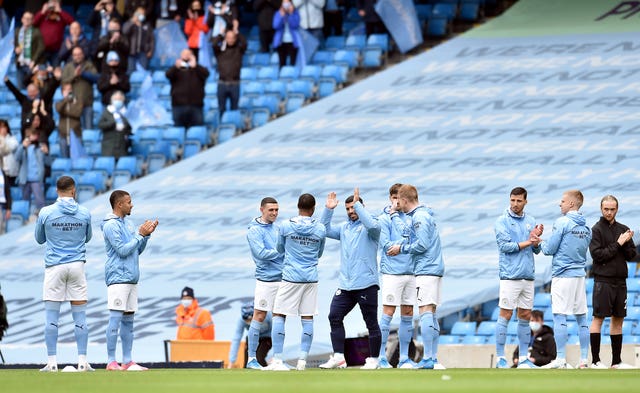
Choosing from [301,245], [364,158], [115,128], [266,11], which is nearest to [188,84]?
[115,128]

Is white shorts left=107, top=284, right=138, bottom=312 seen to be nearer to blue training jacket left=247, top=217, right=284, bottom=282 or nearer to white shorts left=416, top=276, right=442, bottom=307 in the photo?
blue training jacket left=247, top=217, right=284, bottom=282

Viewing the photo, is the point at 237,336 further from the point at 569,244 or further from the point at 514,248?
the point at 569,244

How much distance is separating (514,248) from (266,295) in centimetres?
263

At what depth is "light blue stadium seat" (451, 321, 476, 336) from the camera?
67.4 feet

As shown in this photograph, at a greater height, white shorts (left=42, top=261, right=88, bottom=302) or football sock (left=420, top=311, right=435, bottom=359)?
white shorts (left=42, top=261, right=88, bottom=302)

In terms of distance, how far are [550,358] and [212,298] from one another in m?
5.89

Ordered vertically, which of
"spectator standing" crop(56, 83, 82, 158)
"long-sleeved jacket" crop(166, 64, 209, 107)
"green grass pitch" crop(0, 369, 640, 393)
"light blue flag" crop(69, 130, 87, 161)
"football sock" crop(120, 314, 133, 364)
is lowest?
"green grass pitch" crop(0, 369, 640, 393)

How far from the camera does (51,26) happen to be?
3077 cm

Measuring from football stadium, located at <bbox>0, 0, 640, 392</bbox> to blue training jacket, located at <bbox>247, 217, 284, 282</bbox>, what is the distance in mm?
2029

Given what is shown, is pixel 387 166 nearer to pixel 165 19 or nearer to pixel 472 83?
pixel 472 83

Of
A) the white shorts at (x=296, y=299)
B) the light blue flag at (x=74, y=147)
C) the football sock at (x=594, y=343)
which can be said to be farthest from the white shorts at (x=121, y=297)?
the light blue flag at (x=74, y=147)

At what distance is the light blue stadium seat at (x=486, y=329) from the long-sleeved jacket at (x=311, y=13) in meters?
9.85

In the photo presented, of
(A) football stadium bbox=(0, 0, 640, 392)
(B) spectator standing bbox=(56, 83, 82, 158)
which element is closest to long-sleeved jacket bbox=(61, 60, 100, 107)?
(B) spectator standing bbox=(56, 83, 82, 158)

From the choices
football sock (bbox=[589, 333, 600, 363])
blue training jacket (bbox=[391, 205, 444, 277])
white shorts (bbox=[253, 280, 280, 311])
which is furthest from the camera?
white shorts (bbox=[253, 280, 280, 311])
